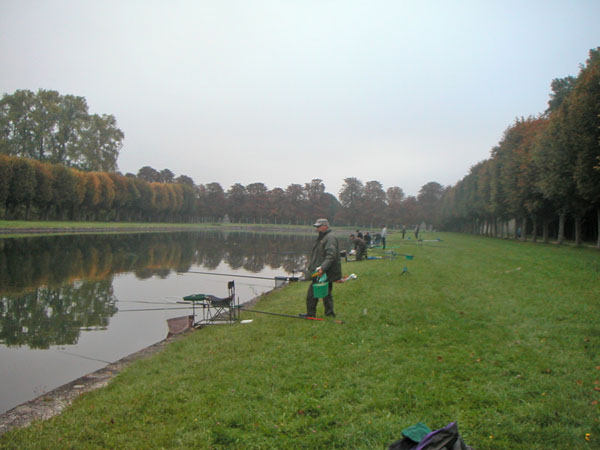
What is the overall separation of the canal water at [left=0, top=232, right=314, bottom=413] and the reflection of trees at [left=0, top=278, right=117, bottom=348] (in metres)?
0.02

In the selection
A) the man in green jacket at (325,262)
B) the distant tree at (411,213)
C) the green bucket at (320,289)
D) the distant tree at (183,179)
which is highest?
the distant tree at (183,179)

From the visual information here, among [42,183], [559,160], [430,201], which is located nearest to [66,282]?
[559,160]

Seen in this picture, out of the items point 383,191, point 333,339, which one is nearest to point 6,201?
point 333,339

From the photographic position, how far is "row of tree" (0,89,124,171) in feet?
231

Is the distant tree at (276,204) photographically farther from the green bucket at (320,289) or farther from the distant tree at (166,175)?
the green bucket at (320,289)

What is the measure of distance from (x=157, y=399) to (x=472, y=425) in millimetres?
4021

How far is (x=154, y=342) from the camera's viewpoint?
398 inches

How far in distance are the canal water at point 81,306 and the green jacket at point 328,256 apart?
4165 mm

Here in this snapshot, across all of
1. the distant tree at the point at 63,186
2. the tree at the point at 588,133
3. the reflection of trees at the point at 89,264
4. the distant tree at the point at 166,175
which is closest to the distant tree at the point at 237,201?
the distant tree at the point at 166,175

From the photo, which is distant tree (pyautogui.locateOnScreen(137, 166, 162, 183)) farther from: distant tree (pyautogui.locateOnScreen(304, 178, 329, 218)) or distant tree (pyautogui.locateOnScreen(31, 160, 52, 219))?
distant tree (pyautogui.locateOnScreen(31, 160, 52, 219))

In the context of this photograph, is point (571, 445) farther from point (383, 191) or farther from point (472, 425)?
point (383, 191)

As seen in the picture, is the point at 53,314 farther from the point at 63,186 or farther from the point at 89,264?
the point at 63,186

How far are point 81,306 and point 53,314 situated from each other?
4.05 feet

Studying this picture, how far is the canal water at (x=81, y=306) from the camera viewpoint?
8.23 metres
